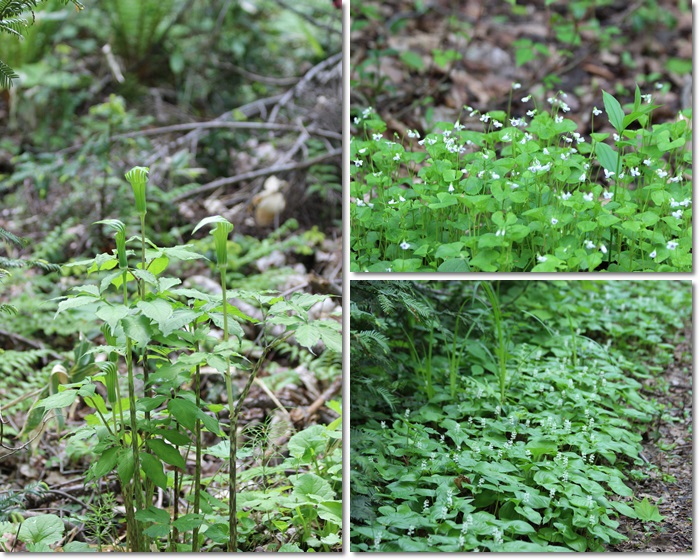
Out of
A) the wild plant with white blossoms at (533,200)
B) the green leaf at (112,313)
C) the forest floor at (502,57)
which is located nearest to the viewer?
the green leaf at (112,313)

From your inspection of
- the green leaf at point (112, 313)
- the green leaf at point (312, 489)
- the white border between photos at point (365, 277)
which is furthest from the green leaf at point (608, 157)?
the green leaf at point (112, 313)

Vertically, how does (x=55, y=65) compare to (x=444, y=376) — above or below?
above

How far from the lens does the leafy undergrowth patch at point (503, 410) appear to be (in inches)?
61.2

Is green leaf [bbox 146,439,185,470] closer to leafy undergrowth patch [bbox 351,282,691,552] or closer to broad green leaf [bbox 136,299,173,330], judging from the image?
broad green leaf [bbox 136,299,173,330]

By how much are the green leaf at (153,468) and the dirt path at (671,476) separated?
0.93m

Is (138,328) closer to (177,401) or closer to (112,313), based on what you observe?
(112,313)

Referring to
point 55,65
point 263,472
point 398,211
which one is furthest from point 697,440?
point 55,65

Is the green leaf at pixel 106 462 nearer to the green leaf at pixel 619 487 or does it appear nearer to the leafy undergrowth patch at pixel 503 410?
the leafy undergrowth patch at pixel 503 410

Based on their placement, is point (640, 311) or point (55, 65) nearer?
point (640, 311)

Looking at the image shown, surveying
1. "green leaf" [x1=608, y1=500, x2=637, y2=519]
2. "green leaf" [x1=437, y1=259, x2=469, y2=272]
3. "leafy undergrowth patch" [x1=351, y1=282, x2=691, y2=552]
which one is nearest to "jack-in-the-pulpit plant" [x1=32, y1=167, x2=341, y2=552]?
"leafy undergrowth patch" [x1=351, y1=282, x2=691, y2=552]

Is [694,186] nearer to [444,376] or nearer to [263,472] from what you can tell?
[444,376]

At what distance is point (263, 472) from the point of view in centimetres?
168

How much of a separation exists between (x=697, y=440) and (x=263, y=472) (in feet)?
3.13

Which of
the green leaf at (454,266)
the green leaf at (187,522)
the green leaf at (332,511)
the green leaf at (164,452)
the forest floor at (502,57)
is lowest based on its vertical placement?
the green leaf at (332,511)
